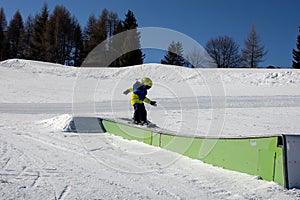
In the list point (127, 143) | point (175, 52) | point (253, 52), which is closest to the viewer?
point (127, 143)

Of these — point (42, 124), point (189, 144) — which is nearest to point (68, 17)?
point (42, 124)

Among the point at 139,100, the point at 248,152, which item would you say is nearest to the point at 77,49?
the point at 139,100

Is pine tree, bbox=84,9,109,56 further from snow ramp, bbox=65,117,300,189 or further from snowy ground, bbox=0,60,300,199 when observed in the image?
snow ramp, bbox=65,117,300,189

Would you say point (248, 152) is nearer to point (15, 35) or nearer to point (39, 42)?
point (39, 42)

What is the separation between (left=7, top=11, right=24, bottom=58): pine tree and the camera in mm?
49531

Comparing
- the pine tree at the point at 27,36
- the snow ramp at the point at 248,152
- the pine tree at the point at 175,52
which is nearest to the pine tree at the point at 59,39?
the pine tree at the point at 27,36

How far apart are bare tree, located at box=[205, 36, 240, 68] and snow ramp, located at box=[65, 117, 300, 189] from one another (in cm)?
4215

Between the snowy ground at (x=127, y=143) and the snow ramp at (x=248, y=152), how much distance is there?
0.14 metres

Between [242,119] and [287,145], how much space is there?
7675mm

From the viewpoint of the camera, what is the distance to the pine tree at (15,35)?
49531 millimetres

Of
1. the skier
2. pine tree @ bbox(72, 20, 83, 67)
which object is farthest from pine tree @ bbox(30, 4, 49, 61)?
the skier

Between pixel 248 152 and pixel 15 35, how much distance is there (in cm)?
5616

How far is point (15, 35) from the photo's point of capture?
52469 mm

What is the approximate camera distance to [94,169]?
170 inches
